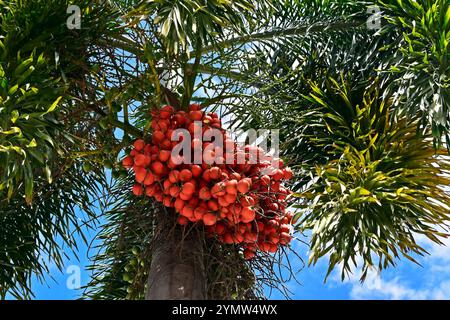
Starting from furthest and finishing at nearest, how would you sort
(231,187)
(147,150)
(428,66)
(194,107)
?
(428,66) < (194,107) < (147,150) < (231,187)

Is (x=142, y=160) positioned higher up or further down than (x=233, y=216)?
higher up

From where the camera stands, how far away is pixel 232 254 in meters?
3.51

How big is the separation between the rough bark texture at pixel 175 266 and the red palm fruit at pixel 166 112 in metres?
0.54

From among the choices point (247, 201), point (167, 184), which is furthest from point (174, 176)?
point (247, 201)

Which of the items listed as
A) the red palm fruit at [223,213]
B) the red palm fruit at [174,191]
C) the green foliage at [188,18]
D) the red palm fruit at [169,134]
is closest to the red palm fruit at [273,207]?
the red palm fruit at [223,213]

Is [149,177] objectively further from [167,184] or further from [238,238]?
[238,238]

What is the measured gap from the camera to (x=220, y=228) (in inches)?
131

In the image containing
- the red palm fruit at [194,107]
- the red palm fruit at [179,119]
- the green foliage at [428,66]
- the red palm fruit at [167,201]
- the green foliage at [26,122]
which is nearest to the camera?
the green foliage at [26,122]

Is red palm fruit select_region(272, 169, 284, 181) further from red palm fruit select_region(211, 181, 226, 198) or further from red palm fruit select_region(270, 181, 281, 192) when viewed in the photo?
red palm fruit select_region(211, 181, 226, 198)

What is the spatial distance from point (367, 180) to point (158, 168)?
1.22m

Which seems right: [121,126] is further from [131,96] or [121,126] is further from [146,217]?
[146,217]

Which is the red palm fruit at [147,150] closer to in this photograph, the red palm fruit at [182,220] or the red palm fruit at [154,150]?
the red palm fruit at [154,150]

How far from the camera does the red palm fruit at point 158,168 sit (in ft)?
10.5
